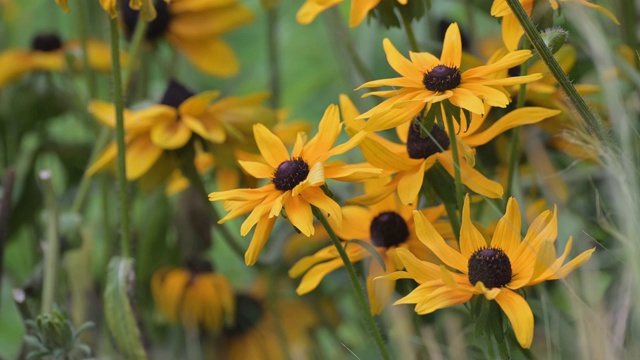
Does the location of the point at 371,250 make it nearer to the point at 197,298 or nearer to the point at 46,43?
the point at 197,298

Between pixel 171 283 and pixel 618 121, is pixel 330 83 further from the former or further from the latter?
pixel 618 121

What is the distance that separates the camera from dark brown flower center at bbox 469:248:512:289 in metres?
0.44

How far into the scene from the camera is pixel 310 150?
1.68ft

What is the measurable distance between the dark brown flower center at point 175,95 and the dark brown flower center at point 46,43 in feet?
0.86

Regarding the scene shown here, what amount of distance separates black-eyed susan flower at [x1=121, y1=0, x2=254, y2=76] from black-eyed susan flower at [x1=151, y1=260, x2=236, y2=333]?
0.64 ft

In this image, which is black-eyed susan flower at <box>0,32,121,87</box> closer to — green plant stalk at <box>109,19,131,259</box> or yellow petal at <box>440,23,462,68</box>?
green plant stalk at <box>109,19,131,259</box>

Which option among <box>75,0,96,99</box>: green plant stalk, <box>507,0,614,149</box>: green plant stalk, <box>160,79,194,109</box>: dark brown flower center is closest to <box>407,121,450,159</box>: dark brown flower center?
<box>507,0,614,149</box>: green plant stalk

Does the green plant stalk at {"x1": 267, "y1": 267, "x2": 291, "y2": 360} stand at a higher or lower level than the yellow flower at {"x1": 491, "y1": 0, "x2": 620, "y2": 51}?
lower

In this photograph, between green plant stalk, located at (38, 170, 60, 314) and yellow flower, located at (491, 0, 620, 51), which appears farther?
green plant stalk, located at (38, 170, 60, 314)

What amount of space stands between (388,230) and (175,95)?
0.85 feet

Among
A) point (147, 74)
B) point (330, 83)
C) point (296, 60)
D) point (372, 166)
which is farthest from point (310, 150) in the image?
point (296, 60)

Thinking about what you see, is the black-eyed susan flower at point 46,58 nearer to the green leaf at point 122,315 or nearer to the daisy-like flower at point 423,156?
the green leaf at point 122,315

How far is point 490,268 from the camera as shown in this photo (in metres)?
0.44

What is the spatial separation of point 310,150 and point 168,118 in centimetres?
23
